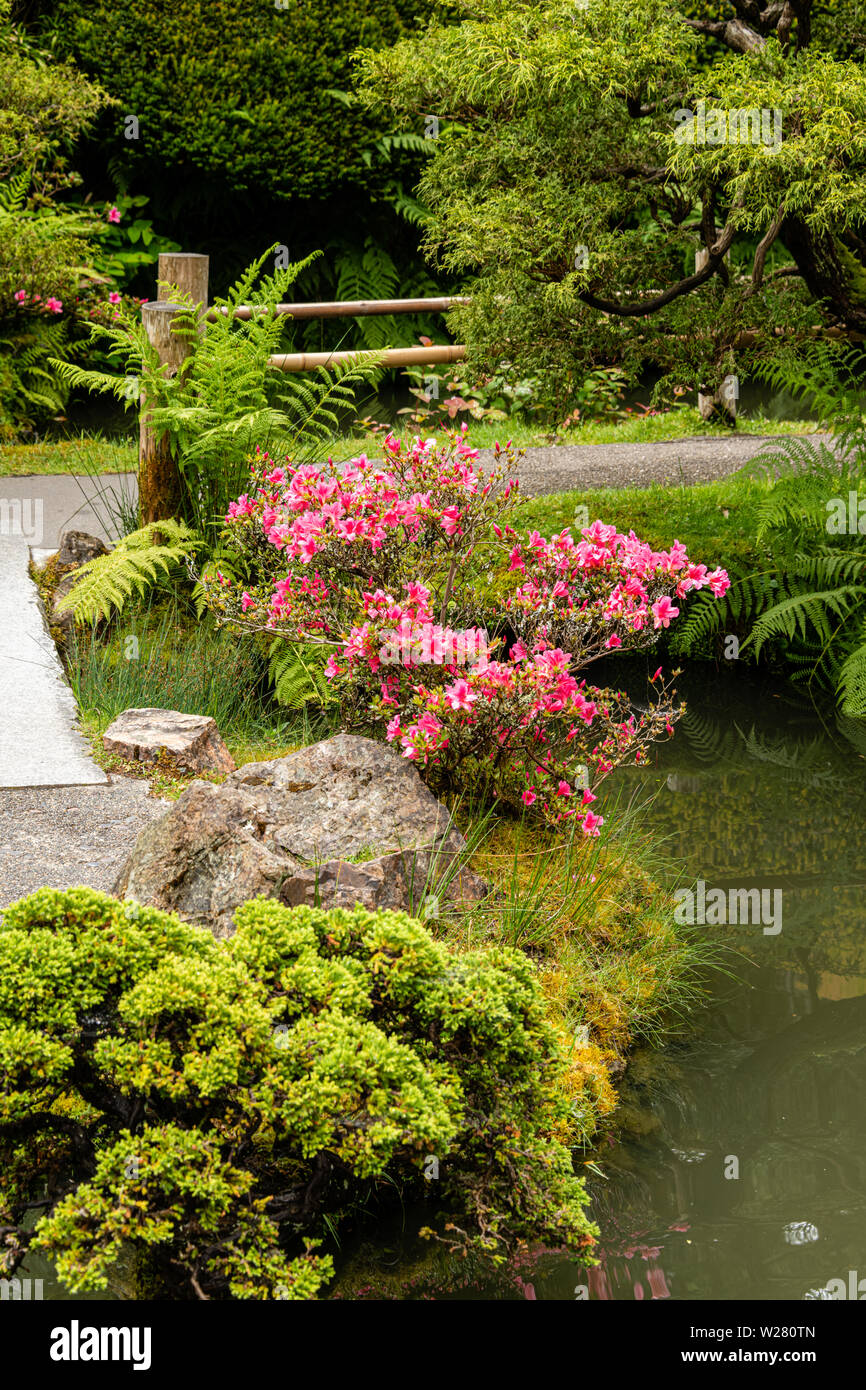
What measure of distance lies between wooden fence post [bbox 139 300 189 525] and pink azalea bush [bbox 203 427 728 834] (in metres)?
1.66

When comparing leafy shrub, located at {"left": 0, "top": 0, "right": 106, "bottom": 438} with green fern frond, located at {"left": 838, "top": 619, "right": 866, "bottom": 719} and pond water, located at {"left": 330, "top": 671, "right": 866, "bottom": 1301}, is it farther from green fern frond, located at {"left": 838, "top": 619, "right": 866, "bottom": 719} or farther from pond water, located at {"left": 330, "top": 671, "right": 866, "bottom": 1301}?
pond water, located at {"left": 330, "top": 671, "right": 866, "bottom": 1301}

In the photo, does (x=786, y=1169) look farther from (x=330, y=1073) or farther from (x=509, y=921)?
(x=330, y=1073)

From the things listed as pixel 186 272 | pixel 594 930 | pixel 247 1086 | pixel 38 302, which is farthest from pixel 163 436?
pixel 38 302

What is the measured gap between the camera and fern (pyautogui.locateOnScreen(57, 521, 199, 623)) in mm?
5852

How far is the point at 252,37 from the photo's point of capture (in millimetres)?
12477

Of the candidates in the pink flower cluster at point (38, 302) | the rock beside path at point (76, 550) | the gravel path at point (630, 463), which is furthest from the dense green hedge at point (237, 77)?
the rock beside path at point (76, 550)

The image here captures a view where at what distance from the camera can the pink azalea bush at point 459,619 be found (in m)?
4.37

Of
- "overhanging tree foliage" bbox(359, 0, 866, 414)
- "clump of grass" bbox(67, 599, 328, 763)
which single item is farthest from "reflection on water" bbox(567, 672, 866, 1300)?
"overhanging tree foliage" bbox(359, 0, 866, 414)

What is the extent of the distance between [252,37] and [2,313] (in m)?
3.99

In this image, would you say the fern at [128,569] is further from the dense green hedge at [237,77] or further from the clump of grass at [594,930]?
the dense green hedge at [237,77]

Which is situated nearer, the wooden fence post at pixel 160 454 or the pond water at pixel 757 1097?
the pond water at pixel 757 1097

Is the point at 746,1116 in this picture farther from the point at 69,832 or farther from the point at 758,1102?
the point at 69,832

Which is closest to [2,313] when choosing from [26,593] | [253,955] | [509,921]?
[26,593]

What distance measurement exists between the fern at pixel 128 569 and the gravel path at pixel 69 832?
1.24 metres
